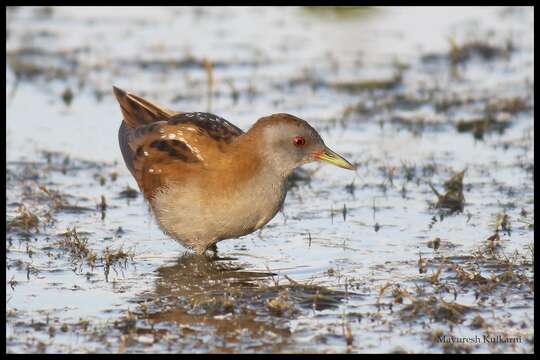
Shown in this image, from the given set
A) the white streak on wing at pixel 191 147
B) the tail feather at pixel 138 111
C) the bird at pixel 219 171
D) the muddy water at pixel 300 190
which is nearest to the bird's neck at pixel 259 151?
the bird at pixel 219 171

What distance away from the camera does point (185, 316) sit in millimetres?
6965

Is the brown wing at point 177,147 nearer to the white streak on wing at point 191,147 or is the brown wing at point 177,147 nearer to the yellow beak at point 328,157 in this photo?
the white streak on wing at point 191,147

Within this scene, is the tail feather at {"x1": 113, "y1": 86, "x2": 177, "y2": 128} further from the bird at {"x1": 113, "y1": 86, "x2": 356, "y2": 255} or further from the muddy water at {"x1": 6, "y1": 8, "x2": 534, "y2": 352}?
the muddy water at {"x1": 6, "y1": 8, "x2": 534, "y2": 352}

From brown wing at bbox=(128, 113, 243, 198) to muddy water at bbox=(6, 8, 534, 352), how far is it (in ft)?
2.03

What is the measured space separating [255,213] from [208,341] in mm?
1551

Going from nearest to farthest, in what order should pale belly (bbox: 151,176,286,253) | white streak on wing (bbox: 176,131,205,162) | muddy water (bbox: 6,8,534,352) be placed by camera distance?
1. muddy water (bbox: 6,8,534,352)
2. pale belly (bbox: 151,176,286,253)
3. white streak on wing (bbox: 176,131,205,162)

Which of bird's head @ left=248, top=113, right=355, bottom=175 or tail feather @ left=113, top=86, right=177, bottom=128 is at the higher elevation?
tail feather @ left=113, top=86, right=177, bottom=128

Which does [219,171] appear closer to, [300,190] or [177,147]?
[177,147]

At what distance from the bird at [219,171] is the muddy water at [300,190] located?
0.37m

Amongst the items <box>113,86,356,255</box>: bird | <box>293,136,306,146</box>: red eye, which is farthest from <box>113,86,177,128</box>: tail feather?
<box>293,136,306,146</box>: red eye

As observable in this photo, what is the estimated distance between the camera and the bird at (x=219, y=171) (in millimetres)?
7855

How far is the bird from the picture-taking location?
25.8 feet
